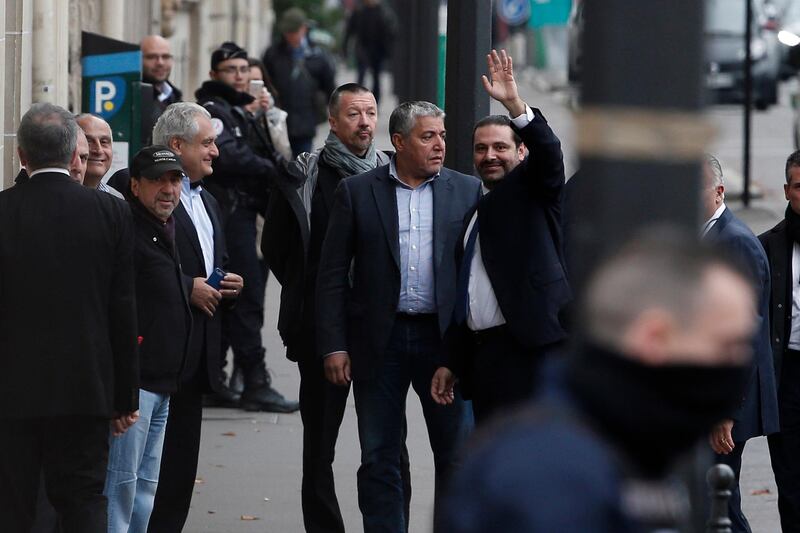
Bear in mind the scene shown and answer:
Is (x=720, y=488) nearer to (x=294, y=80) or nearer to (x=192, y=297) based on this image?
(x=192, y=297)

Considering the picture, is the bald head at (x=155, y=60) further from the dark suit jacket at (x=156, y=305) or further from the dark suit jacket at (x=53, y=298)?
the dark suit jacket at (x=53, y=298)

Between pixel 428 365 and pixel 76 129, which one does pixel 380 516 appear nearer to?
pixel 428 365

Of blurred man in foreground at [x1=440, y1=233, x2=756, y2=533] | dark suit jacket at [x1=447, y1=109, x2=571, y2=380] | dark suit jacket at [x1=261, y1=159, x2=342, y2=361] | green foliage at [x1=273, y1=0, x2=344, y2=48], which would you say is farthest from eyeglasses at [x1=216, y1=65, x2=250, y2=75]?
green foliage at [x1=273, y1=0, x2=344, y2=48]

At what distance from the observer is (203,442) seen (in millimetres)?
9531

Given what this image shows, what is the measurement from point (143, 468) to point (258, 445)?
2945 millimetres

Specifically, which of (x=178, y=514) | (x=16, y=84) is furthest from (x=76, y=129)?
(x=16, y=84)

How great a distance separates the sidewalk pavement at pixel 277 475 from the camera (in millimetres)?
7879

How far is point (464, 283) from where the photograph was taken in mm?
6316

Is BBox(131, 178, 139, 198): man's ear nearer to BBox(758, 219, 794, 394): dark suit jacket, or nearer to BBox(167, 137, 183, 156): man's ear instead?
BBox(167, 137, 183, 156): man's ear

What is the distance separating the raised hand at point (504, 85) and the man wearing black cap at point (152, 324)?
1257 mm

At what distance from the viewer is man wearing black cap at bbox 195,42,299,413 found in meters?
10.0

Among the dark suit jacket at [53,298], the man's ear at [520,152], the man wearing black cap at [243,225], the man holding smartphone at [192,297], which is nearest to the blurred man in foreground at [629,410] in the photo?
the dark suit jacket at [53,298]

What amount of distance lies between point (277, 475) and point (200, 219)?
223cm

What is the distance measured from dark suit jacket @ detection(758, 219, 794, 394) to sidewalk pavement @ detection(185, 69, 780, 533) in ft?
3.98
